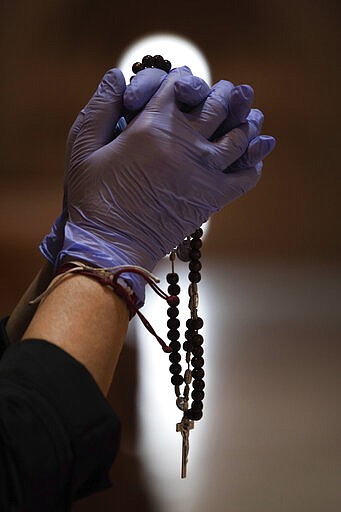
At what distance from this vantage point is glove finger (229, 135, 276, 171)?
80cm

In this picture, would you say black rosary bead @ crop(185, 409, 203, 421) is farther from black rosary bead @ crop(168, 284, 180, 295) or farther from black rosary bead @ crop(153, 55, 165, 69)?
black rosary bead @ crop(153, 55, 165, 69)

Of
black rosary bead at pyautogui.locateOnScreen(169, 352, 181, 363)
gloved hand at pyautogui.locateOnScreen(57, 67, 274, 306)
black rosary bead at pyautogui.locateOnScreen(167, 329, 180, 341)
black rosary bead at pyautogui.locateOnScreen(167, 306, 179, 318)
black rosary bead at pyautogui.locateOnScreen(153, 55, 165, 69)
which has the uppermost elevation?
black rosary bead at pyautogui.locateOnScreen(153, 55, 165, 69)

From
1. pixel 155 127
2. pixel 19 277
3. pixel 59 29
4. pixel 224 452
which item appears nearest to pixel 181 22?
pixel 59 29

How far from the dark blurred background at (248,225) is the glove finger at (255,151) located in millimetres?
489

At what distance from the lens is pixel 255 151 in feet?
2.63

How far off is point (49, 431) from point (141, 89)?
0.44m

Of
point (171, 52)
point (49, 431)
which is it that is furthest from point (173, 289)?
point (171, 52)

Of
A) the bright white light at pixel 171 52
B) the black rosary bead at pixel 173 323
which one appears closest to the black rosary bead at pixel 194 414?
the black rosary bead at pixel 173 323

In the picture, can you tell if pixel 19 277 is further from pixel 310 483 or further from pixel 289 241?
pixel 310 483

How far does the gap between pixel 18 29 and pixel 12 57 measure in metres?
0.08

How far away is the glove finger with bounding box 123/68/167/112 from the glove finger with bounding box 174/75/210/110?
0.13 ft

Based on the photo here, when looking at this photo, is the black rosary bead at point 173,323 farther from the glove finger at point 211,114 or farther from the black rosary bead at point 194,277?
the glove finger at point 211,114

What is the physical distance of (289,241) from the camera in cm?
142

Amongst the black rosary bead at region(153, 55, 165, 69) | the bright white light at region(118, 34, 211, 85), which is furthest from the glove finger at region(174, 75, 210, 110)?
the bright white light at region(118, 34, 211, 85)
